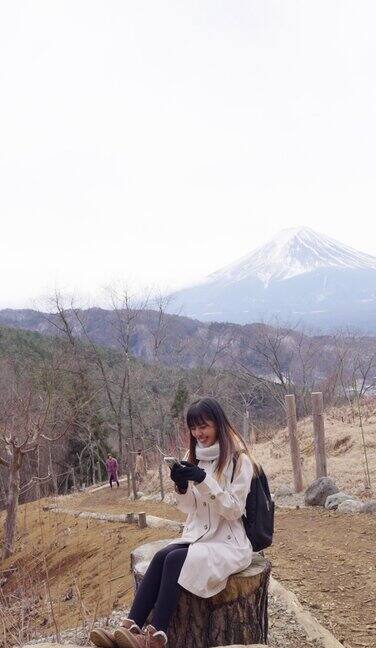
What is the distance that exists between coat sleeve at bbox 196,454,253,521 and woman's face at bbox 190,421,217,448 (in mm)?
198

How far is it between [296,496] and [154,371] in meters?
9.97

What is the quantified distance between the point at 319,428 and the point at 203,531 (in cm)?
621

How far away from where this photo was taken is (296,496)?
8.91 metres

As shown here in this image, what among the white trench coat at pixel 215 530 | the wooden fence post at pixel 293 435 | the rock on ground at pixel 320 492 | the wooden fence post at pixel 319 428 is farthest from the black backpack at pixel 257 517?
the wooden fence post at pixel 293 435

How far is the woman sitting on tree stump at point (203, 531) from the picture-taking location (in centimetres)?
Answer: 246

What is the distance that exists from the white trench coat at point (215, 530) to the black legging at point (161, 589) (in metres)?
0.04

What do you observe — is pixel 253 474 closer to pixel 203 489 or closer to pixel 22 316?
pixel 203 489

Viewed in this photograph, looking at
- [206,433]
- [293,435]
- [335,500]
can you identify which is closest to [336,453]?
[293,435]

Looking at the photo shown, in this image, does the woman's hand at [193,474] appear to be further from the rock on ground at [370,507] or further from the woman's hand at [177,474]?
the rock on ground at [370,507]

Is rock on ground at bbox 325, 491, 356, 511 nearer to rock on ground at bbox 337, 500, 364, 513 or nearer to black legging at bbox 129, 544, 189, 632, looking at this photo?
rock on ground at bbox 337, 500, 364, 513

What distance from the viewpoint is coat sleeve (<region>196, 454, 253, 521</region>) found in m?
2.50

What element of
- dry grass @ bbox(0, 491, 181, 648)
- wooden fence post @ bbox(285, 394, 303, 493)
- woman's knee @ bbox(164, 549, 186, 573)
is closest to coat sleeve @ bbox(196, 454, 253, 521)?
woman's knee @ bbox(164, 549, 186, 573)

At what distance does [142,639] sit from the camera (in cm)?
224

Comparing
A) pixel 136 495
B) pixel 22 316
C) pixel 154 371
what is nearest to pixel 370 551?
pixel 136 495
